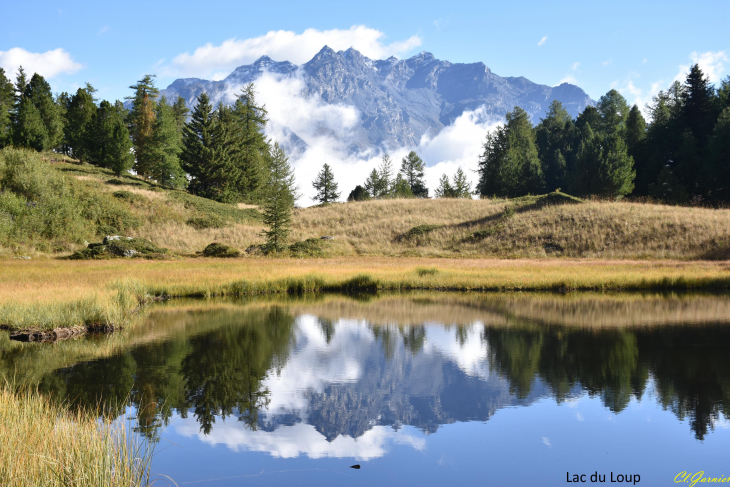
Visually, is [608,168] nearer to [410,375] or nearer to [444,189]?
[444,189]

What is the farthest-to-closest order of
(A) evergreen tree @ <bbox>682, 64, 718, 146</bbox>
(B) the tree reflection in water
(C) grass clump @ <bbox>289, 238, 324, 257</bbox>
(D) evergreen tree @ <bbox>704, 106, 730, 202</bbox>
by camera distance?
(A) evergreen tree @ <bbox>682, 64, 718, 146</bbox> < (D) evergreen tree @ <bbox>704, 106, 730, 202</bbox> < (C) grass clump @ <bbox>289, 238, 324, 257</bbox> < (B) the tree reflection in water

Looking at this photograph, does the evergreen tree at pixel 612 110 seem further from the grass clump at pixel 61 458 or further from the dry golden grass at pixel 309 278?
the grass clump at pixel 61 458

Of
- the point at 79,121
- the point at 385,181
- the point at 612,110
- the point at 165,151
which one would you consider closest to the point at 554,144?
the point at 612,110

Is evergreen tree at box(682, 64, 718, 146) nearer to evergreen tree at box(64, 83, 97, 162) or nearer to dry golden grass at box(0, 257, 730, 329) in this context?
dry golden grass at box(0, 257, 730, 329)

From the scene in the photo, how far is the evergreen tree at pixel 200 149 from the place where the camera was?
68.4 meters

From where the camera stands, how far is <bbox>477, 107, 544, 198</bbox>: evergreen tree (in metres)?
74.5

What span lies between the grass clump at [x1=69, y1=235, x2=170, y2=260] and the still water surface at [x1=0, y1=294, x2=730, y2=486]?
2414 centimetres

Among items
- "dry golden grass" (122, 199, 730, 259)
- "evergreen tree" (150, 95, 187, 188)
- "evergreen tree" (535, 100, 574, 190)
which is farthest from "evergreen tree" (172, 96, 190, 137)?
"evergreen tree" (535, 100, 574, 190)

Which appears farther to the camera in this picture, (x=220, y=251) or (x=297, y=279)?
(x=220, y=251)

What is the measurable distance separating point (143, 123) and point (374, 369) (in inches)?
2918

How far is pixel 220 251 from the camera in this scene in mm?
45719

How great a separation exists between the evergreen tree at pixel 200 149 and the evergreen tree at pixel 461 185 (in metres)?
44.4

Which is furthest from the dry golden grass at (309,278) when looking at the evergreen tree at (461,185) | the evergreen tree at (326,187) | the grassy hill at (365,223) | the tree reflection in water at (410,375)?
the evergreen tree at (326,187)

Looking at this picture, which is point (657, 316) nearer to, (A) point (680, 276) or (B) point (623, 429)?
(A) point (680, 276)
